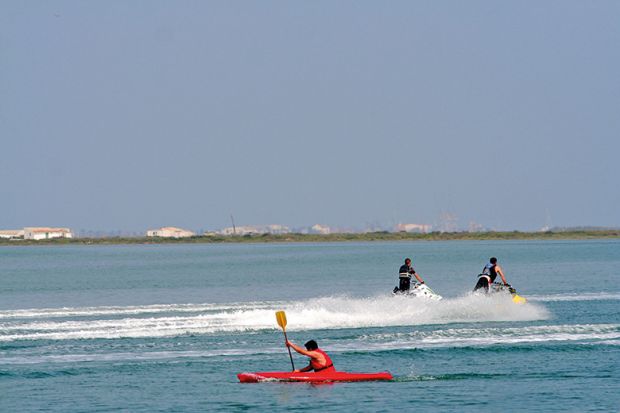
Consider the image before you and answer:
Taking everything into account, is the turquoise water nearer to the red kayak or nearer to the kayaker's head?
the red kayak

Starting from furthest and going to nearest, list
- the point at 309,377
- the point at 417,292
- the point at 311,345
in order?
the point at 417,292
the point at 309,377
the point at 311,345

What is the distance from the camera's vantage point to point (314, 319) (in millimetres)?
36906

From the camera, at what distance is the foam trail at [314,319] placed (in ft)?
116

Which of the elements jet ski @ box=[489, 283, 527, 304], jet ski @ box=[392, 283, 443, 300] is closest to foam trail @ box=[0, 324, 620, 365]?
jet ski @ box=[489, 283, 527, 304]

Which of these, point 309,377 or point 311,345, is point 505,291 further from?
point 311,345

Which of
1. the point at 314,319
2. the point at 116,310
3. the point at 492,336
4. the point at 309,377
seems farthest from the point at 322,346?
the point at 116,310

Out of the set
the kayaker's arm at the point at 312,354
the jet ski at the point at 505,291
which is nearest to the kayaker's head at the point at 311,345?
the kayaker's arm at the point at 312,354

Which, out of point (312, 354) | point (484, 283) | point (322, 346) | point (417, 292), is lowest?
point (322, 346)

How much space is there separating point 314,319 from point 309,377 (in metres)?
11.1

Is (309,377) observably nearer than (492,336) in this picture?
Yes

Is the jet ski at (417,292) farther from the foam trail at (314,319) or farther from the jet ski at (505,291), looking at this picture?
the jet ski at (505,291)

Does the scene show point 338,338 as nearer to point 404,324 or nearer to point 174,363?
point 404,324

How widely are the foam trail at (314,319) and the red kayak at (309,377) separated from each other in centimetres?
897

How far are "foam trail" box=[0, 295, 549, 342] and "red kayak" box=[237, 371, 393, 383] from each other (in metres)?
8.97
